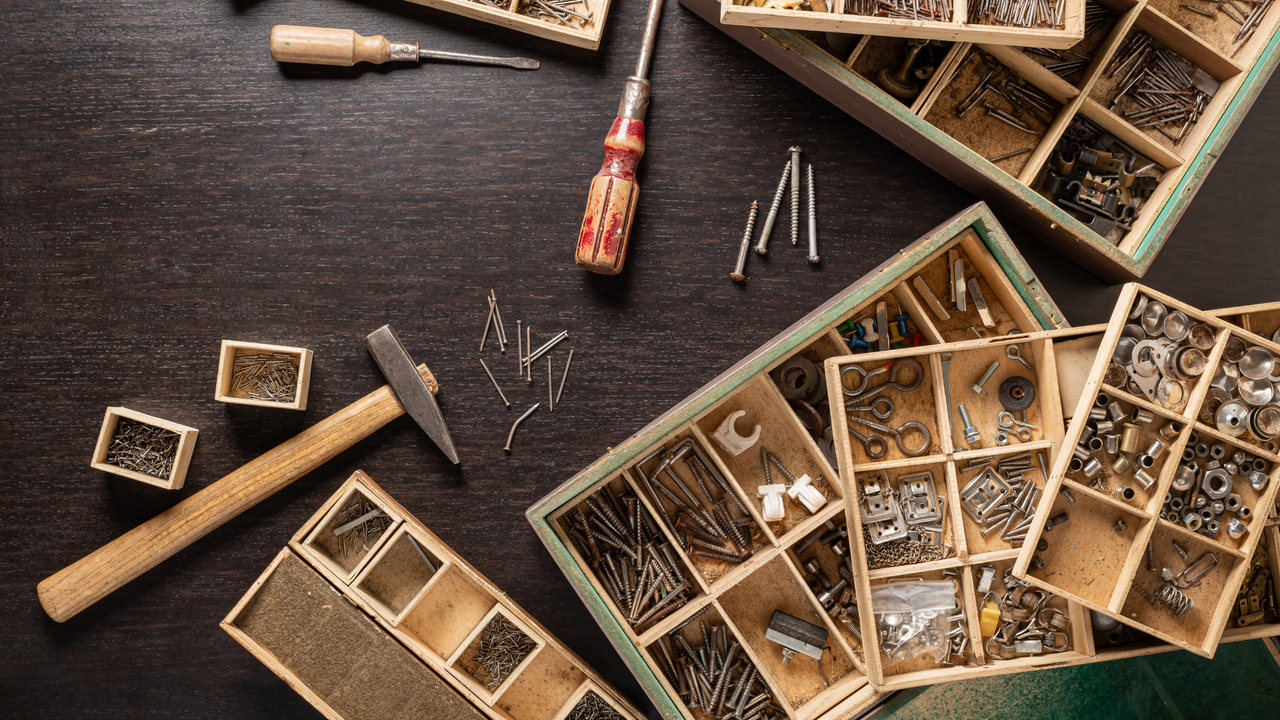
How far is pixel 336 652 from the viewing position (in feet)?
9.68

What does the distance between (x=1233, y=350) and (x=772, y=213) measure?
6.45 feet

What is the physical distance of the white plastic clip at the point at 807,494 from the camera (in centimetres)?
289

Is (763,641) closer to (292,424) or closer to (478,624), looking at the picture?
(478,624)

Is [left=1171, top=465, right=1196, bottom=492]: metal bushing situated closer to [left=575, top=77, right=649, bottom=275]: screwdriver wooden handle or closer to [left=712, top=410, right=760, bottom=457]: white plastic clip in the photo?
Answer: [left=712, top=410, right=760, bottom=457]: white plastic clip

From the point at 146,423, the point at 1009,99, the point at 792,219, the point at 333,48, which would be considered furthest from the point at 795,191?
the point at 146,423

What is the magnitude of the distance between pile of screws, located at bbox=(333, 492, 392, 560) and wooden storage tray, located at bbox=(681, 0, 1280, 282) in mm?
2879

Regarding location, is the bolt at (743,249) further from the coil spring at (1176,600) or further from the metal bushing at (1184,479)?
the coil spring at (1176,600)

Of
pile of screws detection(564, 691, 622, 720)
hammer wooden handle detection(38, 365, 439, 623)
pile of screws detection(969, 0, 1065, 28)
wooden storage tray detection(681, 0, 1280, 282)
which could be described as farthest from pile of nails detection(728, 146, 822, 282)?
pile of screws detection(564, 691, 622, 720)

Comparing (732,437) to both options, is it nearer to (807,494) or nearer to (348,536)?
(807,494)

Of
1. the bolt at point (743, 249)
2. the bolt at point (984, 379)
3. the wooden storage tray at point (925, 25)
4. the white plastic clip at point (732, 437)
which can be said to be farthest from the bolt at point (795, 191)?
the bolt at point (984, 379)

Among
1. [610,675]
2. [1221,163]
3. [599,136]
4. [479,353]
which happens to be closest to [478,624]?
[610,675]

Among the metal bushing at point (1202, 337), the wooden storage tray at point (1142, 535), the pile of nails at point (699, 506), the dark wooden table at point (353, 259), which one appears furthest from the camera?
the dark wooden table at point (353, 259)

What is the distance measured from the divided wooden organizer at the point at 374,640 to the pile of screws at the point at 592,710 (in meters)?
0.02

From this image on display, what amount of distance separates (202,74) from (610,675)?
3.70 metres
